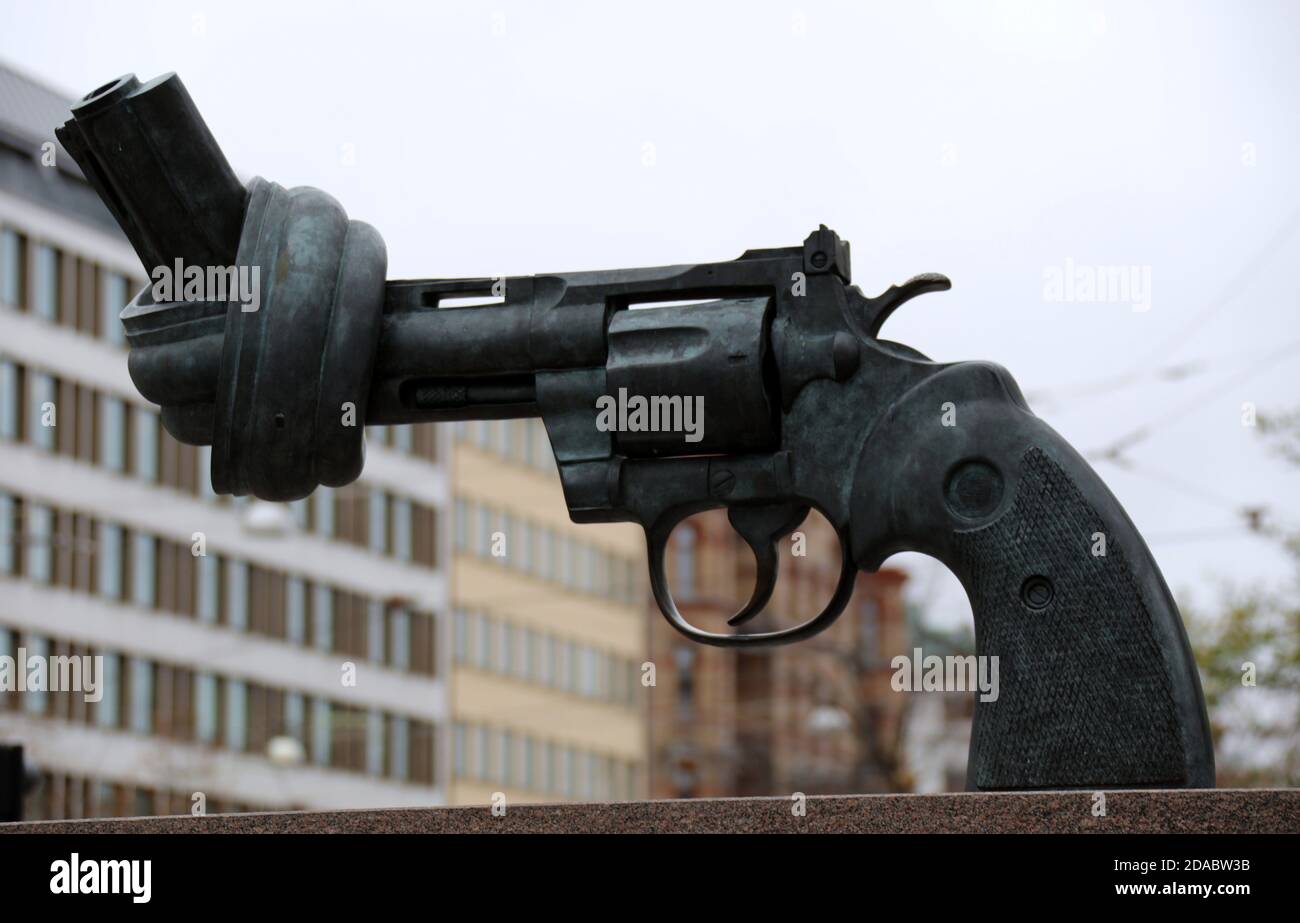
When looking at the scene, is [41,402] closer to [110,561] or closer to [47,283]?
[47,283]

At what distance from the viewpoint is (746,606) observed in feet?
22.3

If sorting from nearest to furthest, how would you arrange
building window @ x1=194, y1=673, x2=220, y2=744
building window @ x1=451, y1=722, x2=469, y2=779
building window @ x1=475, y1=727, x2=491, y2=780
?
building window @ x1=194, y1=673, x2=220, y2=744 < building window @ x1=451, y1=722, x2=469, y2=779 < building window @ x1=475, y1=727, x2=491, y2=780

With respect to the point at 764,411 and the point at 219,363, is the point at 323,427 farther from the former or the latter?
the point at 764,411

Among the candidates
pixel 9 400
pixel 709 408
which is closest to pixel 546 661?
pixel 9 400

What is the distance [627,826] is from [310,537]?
169 feet

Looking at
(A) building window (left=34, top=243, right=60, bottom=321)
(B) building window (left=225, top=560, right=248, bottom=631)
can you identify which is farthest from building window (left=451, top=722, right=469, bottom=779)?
(A) building window (left=34, top=243, right=60, bottom=321)

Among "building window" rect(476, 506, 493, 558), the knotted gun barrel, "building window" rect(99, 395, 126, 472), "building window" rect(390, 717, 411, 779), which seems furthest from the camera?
"building window" rect(476, 506, 493, 558)

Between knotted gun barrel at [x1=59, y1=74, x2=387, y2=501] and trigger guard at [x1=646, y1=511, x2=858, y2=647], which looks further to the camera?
knotted gun barrel at [x1=59, y1=74, x2=387, y2=501]

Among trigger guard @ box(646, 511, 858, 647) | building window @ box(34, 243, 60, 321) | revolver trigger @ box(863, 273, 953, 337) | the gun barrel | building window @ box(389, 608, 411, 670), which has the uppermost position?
building window @ box(34, 243, 60, 321)

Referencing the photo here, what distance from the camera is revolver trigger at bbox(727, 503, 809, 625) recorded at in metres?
6.73

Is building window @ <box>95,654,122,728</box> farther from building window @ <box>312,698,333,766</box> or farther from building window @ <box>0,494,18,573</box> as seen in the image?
building window @ <box>312,698,333,766</box>

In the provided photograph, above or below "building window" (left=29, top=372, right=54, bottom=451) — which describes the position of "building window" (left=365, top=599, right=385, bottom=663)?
below

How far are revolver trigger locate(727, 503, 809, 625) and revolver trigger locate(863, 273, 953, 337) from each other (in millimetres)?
501

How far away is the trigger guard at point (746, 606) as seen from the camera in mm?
6656
